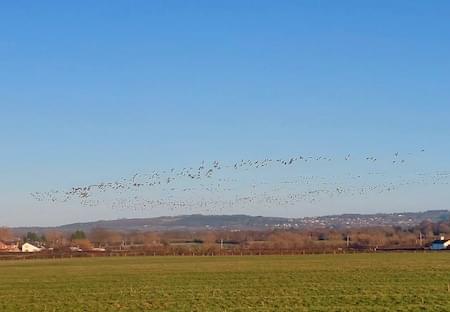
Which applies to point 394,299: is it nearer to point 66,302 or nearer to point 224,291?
point 224,291

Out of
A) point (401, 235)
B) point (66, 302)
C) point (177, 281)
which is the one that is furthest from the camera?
point (401, 235)

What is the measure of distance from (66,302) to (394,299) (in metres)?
12.8

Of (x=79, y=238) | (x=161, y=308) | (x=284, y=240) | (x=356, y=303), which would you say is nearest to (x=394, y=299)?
(x=356, y=303)

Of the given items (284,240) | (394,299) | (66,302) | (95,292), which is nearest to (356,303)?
(394,299)

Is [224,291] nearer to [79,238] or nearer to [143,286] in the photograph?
[143,286]

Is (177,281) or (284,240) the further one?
(284,240)

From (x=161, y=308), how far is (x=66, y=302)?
5.50m

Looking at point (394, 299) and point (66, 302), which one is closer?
point (394, 299)

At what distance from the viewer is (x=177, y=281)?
Answer: 43.9m

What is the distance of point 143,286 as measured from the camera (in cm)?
3925

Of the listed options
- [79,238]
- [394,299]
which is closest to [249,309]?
[394,299]

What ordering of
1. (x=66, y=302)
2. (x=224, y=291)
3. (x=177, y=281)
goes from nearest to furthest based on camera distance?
(x=66, y=302) < (x=224, y=291) < (x=177, y=281)

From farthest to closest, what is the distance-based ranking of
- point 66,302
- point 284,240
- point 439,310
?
1. point 284,240
2. point 66,302
3. point 439,310

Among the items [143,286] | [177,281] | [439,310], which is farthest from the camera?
[177,281]
